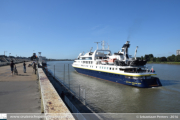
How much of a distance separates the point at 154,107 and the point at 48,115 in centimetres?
1242

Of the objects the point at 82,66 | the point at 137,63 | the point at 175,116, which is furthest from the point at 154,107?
the point at 82,66

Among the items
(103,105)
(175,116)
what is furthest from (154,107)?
(103,105)

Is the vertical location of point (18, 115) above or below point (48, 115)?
below

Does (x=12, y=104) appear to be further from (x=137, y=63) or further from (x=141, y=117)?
(x=137, y=63)

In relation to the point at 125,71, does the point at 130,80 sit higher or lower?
lower

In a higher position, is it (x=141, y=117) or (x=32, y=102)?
(x=32, y=102)

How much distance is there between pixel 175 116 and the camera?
1112cm

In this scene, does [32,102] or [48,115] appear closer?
[48,115]

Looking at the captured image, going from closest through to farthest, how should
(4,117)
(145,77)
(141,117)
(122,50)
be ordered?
(4,117) → (141,117) → (145,77) → (122,50)

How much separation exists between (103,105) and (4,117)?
948cm

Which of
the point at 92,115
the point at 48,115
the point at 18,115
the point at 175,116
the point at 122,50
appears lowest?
the point at 175,116

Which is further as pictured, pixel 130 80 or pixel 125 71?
pixel 125 71

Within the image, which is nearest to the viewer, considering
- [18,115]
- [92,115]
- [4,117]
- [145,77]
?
[4,117]

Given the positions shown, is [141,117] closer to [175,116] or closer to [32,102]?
[175,116]
